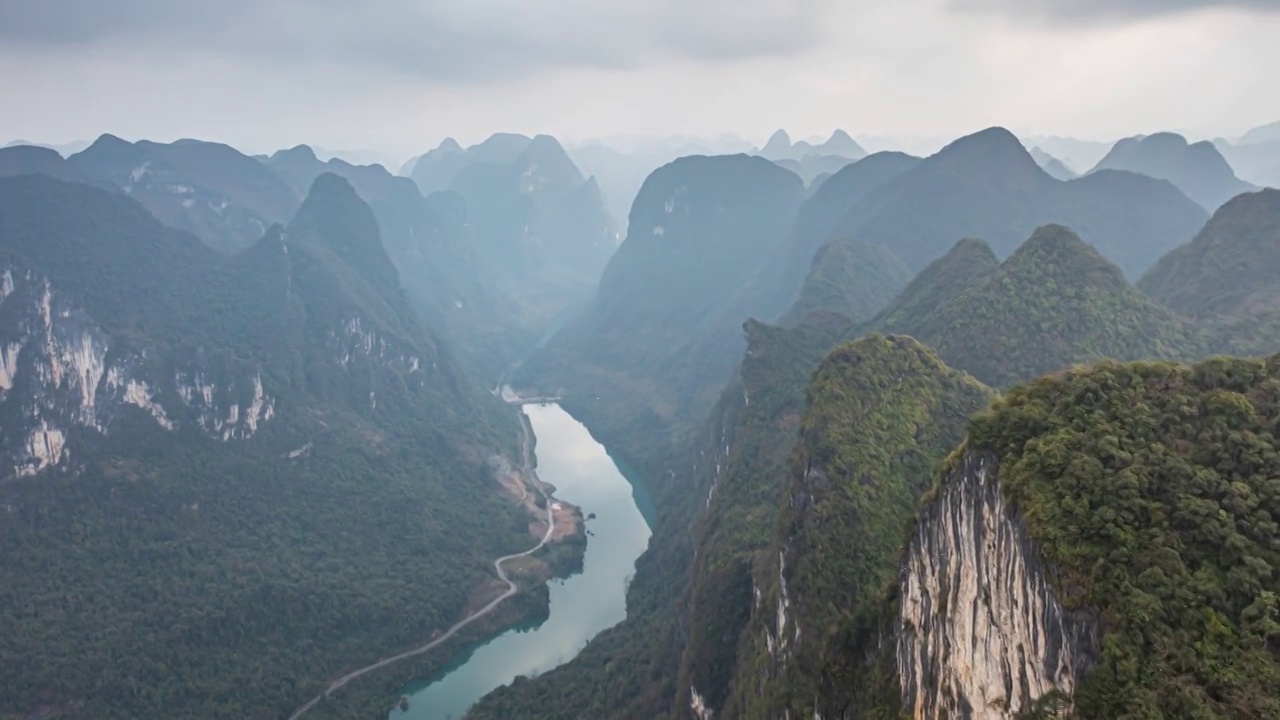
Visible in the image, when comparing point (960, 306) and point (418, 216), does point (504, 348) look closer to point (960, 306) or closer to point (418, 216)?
point (418, 216)

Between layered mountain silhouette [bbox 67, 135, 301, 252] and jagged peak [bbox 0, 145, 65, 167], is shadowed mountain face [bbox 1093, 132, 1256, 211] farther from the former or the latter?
jagged peak [bbox 0, 145, 65, 167]

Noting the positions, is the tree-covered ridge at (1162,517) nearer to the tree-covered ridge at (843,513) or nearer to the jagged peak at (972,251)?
the tree-covered ridge at (843,513)

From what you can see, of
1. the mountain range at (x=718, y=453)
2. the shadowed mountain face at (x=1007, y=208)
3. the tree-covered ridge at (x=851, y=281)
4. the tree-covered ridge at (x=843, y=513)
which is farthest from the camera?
the shadowed mountain face at (x=1007, y=208)

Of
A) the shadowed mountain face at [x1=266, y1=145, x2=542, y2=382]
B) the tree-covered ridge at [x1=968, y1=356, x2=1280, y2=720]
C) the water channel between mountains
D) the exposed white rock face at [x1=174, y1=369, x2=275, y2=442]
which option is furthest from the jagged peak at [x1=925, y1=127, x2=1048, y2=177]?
the tree-covered ridge at [x1=968, y1=356, x2=1280, y2=720]

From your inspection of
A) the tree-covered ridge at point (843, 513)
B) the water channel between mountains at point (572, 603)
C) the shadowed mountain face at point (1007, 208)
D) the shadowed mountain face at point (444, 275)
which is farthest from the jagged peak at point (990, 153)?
the tree-covered ridge at point (843, 513)

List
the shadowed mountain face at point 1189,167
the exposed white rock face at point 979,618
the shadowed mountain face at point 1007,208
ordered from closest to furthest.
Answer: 1. the exposed white rock face at point 979,618
2. the shadowed mountain face at point 1007,208
3. the shadowed mountain face at point 1189,167

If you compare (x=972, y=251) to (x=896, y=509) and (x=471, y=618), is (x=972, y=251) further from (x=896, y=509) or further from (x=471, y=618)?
(x=471, y=618)
